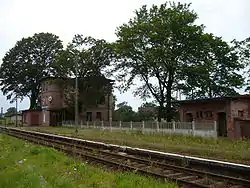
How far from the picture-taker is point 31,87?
74125 mm

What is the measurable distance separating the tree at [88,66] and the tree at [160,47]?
9.18 metres

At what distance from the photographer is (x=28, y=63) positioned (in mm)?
72875

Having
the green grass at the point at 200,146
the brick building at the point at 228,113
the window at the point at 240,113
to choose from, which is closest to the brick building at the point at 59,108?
the brick building at the point at 228,113

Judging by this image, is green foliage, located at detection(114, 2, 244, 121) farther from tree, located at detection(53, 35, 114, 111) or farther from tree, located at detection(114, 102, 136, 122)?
tree, located at detection(114, 102, 136, 122)

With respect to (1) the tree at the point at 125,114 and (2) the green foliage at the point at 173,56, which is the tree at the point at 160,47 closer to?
(2) the green foliage at the point at 173,56

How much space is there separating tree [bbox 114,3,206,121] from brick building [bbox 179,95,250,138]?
26.8ft

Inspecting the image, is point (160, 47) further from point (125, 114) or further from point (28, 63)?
point (28, 63)

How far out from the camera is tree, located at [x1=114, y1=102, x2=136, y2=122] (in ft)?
208

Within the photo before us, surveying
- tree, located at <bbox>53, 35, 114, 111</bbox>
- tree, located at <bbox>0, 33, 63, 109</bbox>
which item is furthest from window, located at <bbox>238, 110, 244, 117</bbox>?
tree, located at <bbox>0, 33, 63, 109</bbox>

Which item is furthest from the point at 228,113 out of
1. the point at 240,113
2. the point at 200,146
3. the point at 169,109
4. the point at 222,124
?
the point at 169,109

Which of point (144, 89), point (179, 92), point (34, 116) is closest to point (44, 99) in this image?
point (34, 116)

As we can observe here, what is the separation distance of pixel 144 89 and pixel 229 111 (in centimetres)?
1833

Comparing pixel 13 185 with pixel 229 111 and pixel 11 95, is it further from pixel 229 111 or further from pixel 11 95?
pixel 11 95

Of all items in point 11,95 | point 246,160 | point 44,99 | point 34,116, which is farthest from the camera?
point 11,95
